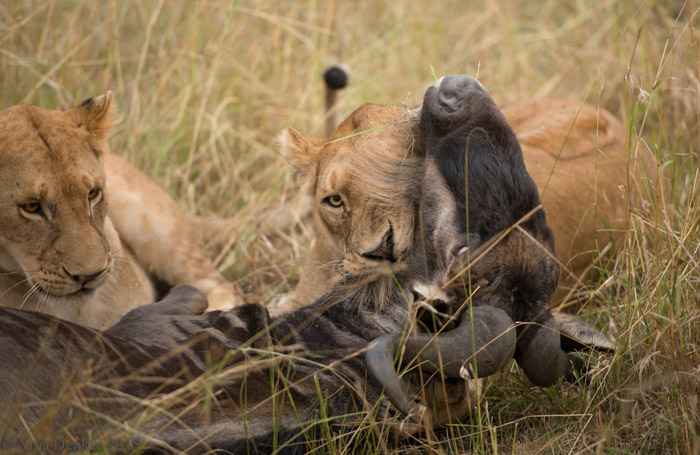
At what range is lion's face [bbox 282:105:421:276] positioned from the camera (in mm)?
2822

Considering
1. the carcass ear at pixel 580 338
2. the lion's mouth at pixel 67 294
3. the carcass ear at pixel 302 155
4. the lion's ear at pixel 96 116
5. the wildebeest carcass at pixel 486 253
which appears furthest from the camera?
the carcass ear at pixel 302 155

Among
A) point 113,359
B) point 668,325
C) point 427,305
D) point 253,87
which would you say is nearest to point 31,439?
point 113,359

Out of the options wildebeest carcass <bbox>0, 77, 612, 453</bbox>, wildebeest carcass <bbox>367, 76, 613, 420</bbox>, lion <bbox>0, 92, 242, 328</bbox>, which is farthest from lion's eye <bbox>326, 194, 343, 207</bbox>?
lion <bbox>0, 92, 242, 328</bbox>

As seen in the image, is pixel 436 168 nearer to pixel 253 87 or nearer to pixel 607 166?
pixel 607 166

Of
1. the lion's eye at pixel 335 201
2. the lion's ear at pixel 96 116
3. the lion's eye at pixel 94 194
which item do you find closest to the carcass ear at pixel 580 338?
the lion's eye at pixel 335 201

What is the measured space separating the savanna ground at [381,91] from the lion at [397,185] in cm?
19

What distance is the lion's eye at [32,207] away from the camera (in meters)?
2.85

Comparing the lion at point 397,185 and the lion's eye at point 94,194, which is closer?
the lion at point 397,185

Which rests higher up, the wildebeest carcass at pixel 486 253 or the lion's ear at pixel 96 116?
the lion's ear at pixel 96 116

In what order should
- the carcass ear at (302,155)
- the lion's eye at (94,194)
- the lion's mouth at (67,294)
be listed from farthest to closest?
the carcass ear at (302,155)
the lion's eye at (94,194)
the lion's mouth at (67,294)

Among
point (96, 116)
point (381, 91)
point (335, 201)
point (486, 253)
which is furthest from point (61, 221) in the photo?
point (381, 91)

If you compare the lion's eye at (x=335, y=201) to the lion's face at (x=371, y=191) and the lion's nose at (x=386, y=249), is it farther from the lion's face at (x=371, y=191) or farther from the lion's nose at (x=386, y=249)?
the lion's nose at (x=386, y=249)

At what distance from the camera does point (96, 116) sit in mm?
3285

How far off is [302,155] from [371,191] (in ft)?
2.14
